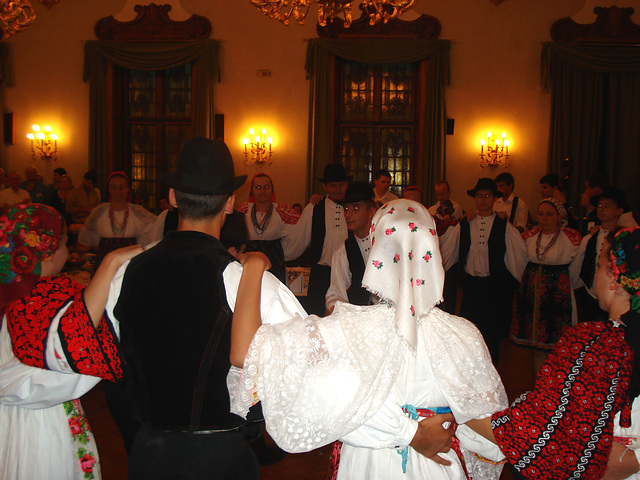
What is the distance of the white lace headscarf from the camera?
1.50 meters

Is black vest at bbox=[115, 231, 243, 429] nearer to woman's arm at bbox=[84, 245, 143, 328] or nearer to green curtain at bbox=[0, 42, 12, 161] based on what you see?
woman's arm at bbox=[84, 245, 143, 328]

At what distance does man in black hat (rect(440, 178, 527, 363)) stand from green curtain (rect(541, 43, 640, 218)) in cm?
506

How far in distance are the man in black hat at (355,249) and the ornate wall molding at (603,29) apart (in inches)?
291

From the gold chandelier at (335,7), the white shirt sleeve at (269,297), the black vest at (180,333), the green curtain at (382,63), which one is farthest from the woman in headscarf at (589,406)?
the green curtain at (382,63)

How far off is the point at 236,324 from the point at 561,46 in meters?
9.31

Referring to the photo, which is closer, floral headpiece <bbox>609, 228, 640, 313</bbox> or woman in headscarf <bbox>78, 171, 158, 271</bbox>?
floral headpiece <bbox>609, 228, 640, 313</bbox>

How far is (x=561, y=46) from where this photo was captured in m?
9.02

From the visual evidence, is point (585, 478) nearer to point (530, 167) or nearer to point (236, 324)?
point (236, 324)

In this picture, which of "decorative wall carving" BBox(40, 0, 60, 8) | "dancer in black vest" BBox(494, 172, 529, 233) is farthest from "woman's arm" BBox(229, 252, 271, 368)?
"decorative wall carving" BBox(40, 0, 60, 8)

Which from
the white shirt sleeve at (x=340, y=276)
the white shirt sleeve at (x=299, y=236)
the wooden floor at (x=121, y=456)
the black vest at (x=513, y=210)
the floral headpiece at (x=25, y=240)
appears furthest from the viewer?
the black vest at (x=513, y=210)

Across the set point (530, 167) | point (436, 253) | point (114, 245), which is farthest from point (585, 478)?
point (530, 167)

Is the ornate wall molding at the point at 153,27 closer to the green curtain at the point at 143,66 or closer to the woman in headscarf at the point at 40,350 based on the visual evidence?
the green curtain at the point at 143,66

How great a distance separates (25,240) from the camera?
63.8 inches

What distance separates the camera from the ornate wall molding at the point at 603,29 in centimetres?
907
